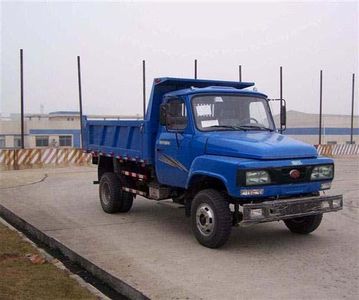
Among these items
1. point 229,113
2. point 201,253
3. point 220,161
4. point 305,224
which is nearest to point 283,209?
point 220,161

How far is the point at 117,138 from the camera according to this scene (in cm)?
1031

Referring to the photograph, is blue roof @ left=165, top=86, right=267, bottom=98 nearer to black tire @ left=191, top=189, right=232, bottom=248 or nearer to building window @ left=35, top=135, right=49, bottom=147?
black tire @ left=191, top=189, right=232, bottom=248

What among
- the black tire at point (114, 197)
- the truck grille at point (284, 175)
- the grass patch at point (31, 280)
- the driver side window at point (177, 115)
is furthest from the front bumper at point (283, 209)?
the black tire at point (114, 197)

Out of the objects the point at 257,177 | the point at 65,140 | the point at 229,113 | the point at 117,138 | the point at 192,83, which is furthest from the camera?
the point at 65,140

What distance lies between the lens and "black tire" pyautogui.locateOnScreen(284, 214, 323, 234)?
27.2 ft

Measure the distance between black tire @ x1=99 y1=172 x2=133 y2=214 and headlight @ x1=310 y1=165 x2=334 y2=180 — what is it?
4.30 m

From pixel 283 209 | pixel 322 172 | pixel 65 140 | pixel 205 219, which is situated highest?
pixel 322 172

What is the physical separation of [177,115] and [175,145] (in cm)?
51

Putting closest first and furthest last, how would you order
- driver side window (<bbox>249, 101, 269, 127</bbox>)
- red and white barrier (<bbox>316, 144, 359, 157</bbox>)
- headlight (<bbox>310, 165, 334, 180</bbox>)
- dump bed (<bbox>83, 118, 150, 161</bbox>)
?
headlight (<bbox>310, 165, 334, 180</bbox>) → driver side window (<bbox>249, 101, 269, 127</bbox>) → dump bed (<bbox>83, 118, 150, 161</bbox>) → red and white barrier (<bbox>316, 144, 359, 157</bbox>)

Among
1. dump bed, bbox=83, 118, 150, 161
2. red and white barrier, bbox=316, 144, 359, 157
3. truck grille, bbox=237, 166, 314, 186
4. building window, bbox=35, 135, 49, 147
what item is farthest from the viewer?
building window, bbox=35, 135, 49, 147

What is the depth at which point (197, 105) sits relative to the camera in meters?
8.17

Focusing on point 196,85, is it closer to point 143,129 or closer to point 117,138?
point 143,129

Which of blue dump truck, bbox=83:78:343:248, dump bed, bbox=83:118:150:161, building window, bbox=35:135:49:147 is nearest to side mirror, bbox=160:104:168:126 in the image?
blue dump truck, bbox=83:78:343:248

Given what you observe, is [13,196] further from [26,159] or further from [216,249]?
[26,159]
